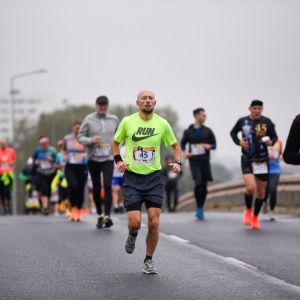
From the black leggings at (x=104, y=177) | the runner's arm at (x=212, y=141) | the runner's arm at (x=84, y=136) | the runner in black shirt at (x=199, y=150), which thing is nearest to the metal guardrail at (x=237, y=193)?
the runner in black shirt at (x=199, y=150)

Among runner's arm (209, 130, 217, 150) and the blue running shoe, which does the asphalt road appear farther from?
runner's arm (209, 130, 217, 150)

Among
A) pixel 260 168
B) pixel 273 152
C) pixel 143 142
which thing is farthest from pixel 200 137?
pixel 143 142

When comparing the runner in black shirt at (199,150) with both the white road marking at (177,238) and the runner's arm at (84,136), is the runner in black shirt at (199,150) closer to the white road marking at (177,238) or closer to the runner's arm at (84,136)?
the runner's arm at (84,136)

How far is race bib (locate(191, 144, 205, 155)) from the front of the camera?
21391 mm

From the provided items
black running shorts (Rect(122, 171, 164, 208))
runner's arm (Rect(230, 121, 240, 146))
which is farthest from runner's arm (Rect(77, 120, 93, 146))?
black running shorts (Rect(122, 171, 164, 208))

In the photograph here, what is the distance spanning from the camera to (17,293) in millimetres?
9227

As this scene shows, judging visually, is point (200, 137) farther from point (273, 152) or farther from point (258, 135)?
point (258, 135)

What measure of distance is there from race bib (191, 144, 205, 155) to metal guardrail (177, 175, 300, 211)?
403 cm

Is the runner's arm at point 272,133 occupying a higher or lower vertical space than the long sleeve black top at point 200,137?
higher

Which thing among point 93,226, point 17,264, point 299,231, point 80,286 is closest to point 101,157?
point 93,226

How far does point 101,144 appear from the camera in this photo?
691 inches

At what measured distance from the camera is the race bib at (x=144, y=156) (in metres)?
11.2

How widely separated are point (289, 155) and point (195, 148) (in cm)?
1231

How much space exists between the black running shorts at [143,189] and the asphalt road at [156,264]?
74 centimetres
